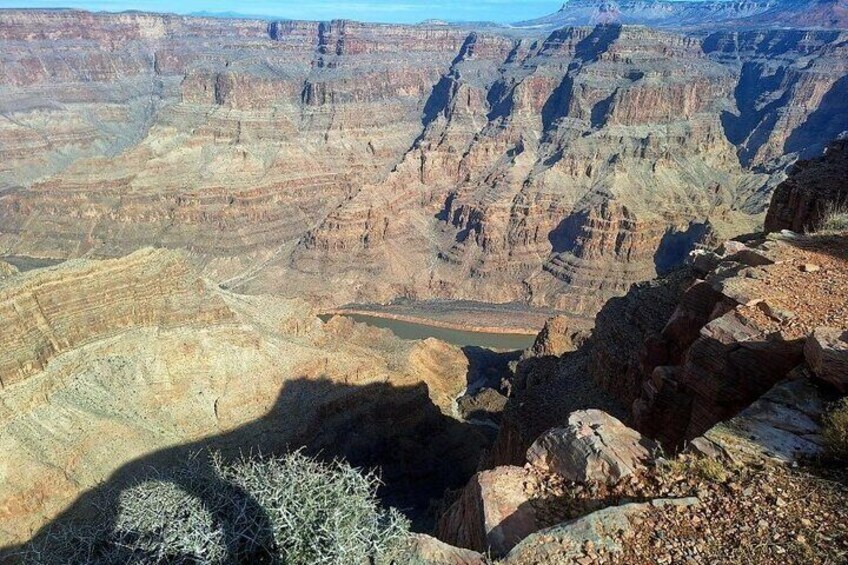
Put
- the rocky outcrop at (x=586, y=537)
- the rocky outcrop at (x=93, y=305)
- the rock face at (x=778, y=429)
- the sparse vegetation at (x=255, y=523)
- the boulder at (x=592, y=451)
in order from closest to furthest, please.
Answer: the sparse vegetation at (x=255, y=523)
the rocky outcrop at (x=586, y=537)
the rock face at (x=778, y=429)
the boulder at (x=592, y=451)
the rocky outcrop at (x=93, y=305)

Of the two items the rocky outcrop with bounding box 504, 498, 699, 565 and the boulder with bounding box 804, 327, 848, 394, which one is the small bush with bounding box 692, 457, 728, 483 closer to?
the rocky outcrop with bounding box 504, 498, 699, 565

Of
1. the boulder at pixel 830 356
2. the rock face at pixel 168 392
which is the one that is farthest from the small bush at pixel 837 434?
the rock face at pixel 168 392

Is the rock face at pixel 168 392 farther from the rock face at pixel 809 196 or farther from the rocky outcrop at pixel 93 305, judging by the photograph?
the rock face at pixel 809 196

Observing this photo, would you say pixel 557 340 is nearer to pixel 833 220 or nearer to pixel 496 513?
pixel 833 220

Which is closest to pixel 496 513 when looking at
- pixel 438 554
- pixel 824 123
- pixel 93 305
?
pixel 438 554

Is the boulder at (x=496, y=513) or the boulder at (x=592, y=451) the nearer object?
the boulder at (x=496, y=513)

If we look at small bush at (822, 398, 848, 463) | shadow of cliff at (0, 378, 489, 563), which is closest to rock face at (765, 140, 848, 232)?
small bush at (822, 398, 848, 463)
